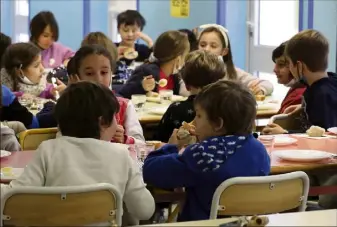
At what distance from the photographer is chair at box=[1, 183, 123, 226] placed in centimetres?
236

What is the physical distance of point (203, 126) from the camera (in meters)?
2.81

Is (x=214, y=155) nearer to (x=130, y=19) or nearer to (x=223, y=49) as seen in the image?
(x=223, y=49)

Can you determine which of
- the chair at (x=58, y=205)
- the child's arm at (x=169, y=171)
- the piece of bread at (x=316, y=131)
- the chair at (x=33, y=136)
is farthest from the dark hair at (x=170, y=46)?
the chair at (x=58, y=205)

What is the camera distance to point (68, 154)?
8.26 feet

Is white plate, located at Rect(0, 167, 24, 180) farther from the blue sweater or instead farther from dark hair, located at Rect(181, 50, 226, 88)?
dark hair, located at Rect(181, 50, 226, 88)

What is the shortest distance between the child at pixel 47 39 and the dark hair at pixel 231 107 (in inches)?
175

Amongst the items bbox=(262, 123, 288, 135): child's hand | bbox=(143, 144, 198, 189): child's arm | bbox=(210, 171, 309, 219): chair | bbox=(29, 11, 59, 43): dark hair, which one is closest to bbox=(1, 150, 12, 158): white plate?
bbox=(143, 144, 198, 189): child's arm

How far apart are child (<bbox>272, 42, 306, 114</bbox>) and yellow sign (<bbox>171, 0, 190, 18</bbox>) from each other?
10.5 ft

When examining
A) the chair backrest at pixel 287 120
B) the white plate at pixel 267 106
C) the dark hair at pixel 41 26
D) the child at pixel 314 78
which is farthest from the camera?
the dark hair at pixel 41 26

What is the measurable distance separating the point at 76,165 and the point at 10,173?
1.45 feet

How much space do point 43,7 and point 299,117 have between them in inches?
197

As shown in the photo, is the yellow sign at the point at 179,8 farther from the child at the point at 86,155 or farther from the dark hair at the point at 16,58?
the child at the point at 86,155

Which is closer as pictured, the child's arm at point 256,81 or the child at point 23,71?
the child at point 23,71

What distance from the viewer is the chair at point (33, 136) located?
3.50 meters
